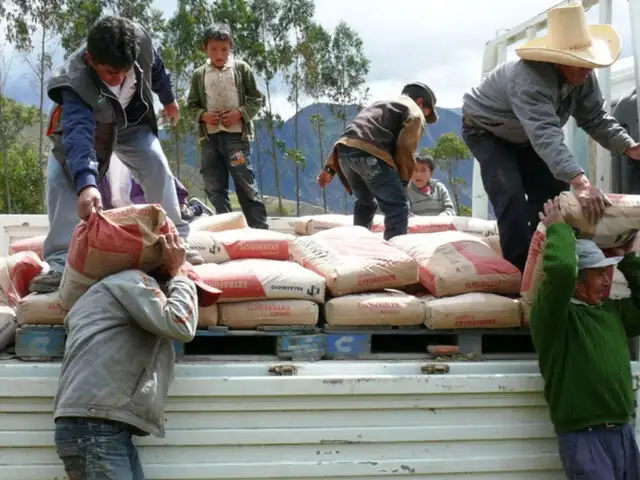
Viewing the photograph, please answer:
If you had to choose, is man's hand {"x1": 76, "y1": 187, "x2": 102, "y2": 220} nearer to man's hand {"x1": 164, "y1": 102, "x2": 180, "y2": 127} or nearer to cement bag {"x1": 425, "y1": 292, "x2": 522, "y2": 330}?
man's hand {"x1": 164, "y1": 102, "x2": 180, "y2": 127}

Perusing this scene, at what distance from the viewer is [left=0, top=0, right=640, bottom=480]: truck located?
102 inches

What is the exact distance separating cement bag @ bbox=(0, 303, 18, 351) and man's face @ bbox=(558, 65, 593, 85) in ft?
8.33

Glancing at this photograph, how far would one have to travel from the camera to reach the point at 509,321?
3.15m

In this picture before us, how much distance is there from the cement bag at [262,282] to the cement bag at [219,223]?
3.59ft

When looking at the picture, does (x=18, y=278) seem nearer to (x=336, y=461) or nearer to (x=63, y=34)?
(x=336, y=461)

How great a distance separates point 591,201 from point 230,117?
3.04 metres

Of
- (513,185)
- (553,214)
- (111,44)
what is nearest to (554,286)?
(553,214)

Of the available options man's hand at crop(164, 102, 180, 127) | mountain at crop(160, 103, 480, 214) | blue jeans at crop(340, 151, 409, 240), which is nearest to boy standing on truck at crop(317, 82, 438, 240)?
blue jeans at crop(340, 151, 409, 240)

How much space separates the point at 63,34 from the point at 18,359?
1408cm

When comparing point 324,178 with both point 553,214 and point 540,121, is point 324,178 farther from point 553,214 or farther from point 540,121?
point 553,214

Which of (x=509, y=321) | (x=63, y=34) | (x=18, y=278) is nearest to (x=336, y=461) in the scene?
(x=509, y=321)

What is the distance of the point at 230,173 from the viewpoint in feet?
18.2

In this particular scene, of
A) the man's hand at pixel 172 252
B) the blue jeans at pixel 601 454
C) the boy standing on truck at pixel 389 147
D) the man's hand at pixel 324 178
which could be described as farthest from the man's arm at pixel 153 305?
the man's hand at pixel 324 178

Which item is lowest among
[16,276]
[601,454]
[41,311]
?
[601,454]
